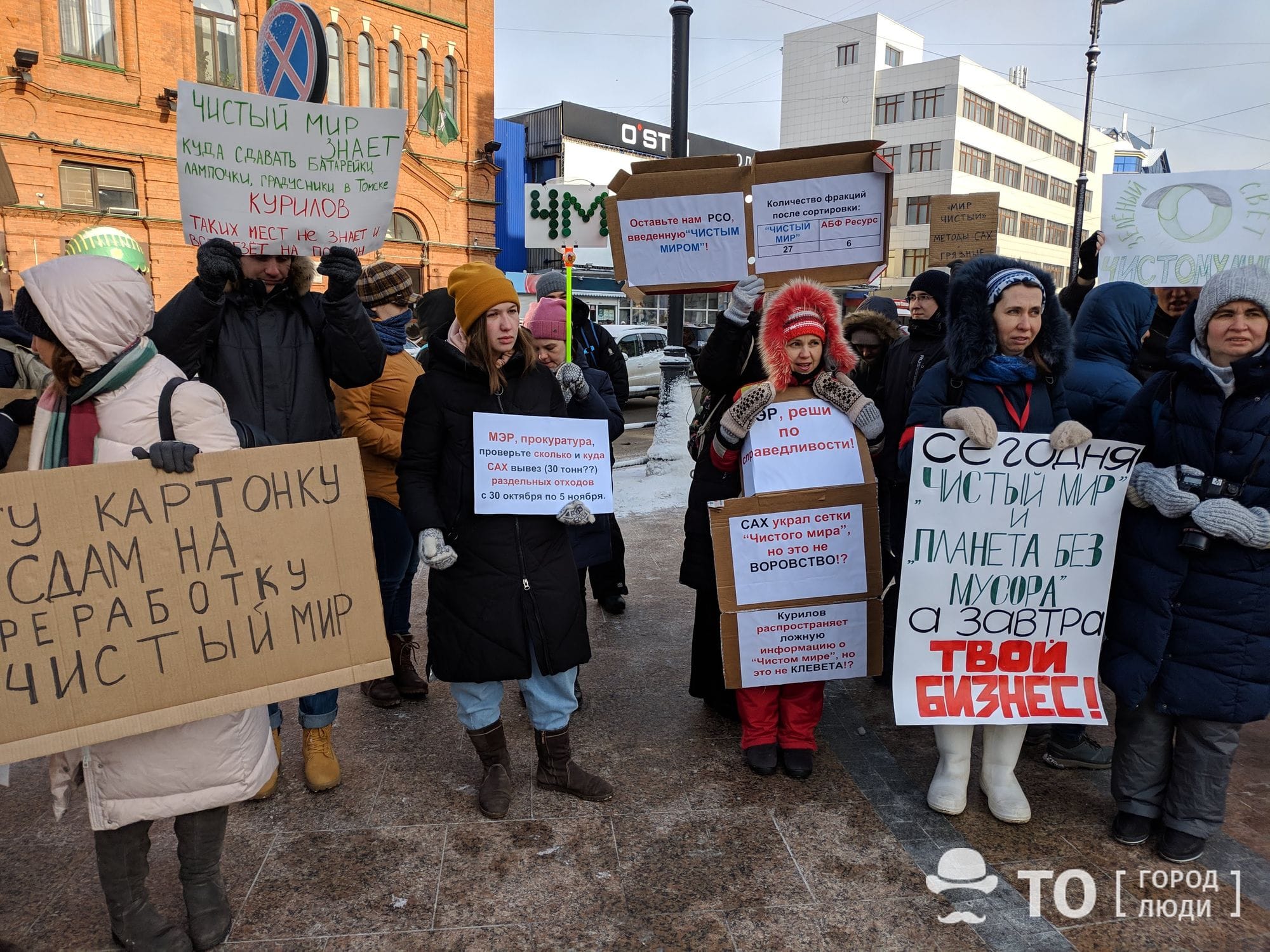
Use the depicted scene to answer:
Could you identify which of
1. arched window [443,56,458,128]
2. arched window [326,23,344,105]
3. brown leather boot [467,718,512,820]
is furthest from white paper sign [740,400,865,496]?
arched window [443,56,458,128]

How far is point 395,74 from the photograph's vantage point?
81.6 feet

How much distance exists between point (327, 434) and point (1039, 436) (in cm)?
267

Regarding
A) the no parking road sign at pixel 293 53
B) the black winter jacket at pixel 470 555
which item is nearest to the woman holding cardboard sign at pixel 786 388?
the black winter jacket at pixel 470 555

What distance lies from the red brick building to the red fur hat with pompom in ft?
52.0

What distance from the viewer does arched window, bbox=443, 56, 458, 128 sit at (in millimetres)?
26188

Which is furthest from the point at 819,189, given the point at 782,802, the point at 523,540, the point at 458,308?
the point at 782,802

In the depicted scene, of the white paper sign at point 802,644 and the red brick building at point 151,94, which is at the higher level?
the red brick building at point 151,94

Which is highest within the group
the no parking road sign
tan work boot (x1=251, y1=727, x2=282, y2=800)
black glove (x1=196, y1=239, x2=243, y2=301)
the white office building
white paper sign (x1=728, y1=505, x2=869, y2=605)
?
A: the white office building

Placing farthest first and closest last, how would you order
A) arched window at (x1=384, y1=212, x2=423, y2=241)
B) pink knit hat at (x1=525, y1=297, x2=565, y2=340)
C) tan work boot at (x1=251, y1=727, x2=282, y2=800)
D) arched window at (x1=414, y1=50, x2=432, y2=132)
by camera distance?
arched window at (x1=384, y1=212, x2=423, y2=241) → arched window at (x1=414, y1=50, x2=432, y2=132) → pink knit hat at (x1=525, y1=297, x2=565, y2=340) → tan work boot at (x1=251, y1=727, x2=282, y2=800)

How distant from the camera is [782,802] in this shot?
3.24 m

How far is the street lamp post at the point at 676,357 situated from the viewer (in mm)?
6926

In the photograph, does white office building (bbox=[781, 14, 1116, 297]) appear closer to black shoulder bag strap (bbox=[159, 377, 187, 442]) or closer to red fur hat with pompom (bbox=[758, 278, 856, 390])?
red fur hat with pompom (bbox=[758, 278, 856, 390])

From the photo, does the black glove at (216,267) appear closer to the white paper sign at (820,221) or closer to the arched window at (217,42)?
the white paper sign at (820,221)

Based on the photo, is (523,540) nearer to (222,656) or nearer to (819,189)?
(222,656)
